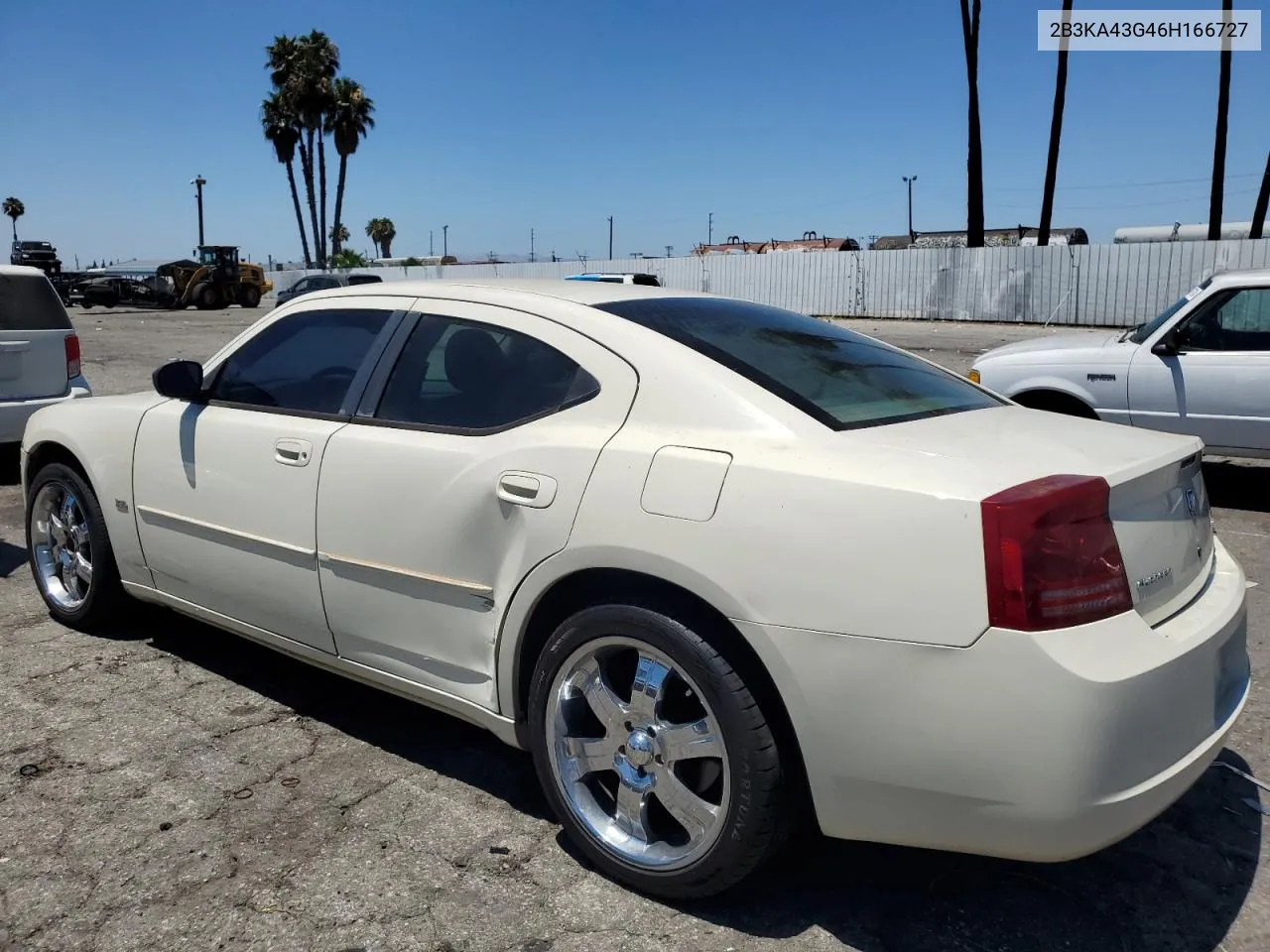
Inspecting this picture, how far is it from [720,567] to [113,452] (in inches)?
110

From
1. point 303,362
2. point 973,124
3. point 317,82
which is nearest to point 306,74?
point 317,82

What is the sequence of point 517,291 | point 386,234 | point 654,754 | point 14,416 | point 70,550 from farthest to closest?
point 386,234
point 14,416
point 70,550
point 517,291
point 654,754

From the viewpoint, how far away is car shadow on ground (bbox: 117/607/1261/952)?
98.6 inches

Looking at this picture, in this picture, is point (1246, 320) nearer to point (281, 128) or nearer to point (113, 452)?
point (113, 452)

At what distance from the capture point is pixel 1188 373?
23.2ft

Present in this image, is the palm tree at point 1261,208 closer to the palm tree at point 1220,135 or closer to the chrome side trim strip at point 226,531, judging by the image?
the palm tree at point 1220,135

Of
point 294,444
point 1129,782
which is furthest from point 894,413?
point 294,444

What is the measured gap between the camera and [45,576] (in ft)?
15.3

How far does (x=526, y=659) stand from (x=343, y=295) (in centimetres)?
154

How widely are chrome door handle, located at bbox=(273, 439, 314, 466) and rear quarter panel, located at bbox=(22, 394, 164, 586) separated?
953 mm

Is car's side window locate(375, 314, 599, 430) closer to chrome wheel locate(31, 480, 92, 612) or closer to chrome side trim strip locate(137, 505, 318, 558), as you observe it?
chrome side trim strip locate(137, 505, 318, 558)

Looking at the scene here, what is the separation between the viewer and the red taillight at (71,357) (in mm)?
8125

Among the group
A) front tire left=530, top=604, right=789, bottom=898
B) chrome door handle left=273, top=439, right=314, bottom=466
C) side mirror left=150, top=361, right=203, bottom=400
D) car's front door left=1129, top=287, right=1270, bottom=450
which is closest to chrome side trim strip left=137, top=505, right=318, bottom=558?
chrome door handle left=273, top=439, right=314, bottom=466

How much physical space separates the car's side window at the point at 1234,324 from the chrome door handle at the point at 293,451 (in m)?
6.11
